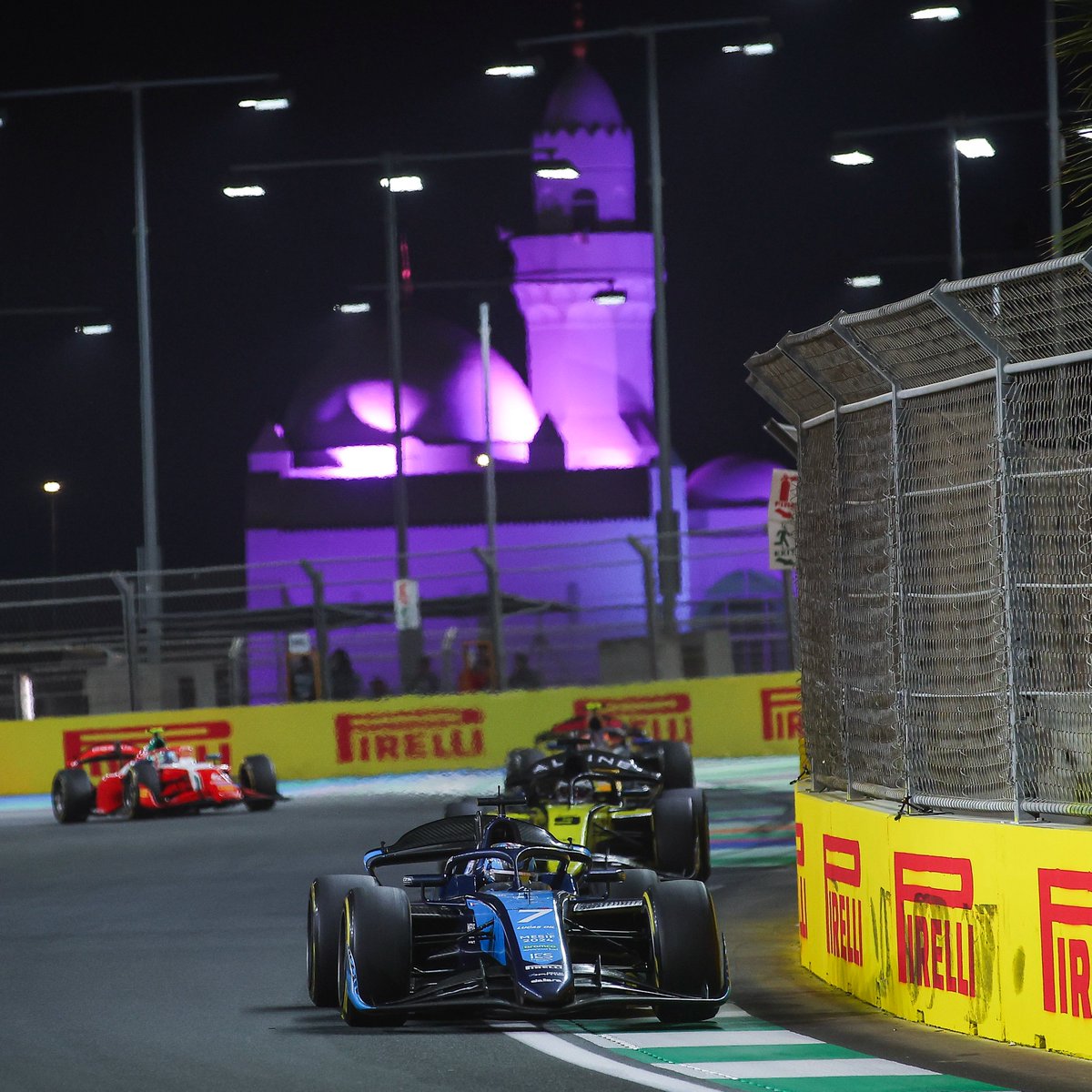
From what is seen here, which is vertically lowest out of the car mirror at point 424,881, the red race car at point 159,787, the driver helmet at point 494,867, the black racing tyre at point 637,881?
the red race car at point 159,787

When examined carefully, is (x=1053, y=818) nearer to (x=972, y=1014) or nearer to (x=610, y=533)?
(x=972, y=1014)

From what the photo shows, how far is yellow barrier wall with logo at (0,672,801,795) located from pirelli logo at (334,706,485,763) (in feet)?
0.04

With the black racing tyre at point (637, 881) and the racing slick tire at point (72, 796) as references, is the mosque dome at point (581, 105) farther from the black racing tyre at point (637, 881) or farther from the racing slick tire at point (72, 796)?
the black racing tyre at point (637, 881)

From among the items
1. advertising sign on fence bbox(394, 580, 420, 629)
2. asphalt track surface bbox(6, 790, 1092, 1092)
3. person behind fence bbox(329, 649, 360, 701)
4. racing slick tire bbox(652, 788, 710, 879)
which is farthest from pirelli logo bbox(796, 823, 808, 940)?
person behind fence bbox(329, 649, 360, 701)

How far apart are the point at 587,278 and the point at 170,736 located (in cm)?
4810

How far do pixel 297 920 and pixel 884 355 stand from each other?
19.9 ft

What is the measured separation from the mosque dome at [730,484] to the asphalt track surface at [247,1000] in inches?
2231

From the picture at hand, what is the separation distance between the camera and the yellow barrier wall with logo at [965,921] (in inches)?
306

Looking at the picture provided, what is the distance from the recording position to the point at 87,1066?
8070 mm

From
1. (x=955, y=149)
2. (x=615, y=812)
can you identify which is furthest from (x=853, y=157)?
(x=615, y=812)

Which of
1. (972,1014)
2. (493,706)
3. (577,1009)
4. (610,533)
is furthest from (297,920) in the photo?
(610,533)

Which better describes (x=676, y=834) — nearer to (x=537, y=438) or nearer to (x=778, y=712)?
(x=778, y=712)

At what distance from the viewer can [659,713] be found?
29.0 meters

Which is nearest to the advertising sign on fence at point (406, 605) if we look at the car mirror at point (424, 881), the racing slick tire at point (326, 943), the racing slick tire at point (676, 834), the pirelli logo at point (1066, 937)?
the racing slick tire at point (676, 834)
